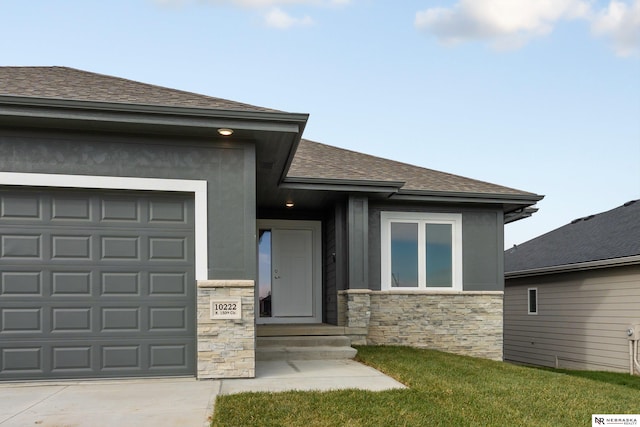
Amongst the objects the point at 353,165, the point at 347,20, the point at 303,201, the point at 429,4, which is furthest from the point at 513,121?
the point at 303,201

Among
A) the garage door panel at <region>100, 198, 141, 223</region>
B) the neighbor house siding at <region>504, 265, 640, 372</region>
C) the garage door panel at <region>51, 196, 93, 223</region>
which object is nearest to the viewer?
the garage door panel at <region>51, 196, 93, 223</region>

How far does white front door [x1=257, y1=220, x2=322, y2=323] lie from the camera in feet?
37.6

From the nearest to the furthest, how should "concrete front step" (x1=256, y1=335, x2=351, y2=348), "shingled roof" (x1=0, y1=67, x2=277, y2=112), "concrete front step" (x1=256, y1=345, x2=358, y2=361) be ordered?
"shingled roof" (x1=0, y1=67, x2=277, y2=112)
"concrete front step" (x1=256, y1=345, x2=358, y2=361)
"concrete front step" (x1=256, y1=335, x2=351, y2=348)

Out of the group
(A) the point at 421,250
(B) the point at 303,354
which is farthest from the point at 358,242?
(B) the point at 303,354

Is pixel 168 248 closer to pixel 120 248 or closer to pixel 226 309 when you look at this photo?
pixel 120 248

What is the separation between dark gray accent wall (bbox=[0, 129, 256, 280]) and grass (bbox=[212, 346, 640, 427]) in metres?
1.97

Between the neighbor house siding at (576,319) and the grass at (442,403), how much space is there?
16.7 feet

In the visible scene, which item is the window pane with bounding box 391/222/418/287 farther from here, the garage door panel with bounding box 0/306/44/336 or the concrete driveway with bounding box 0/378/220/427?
the garage door panel with bounding box 0/306/44/336

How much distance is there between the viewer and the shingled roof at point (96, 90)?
20.6 ft

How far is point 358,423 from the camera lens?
4.52 metres

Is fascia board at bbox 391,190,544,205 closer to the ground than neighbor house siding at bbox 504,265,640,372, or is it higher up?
Answer: higher up

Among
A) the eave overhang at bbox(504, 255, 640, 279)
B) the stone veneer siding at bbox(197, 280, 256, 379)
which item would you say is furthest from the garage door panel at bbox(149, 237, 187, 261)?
the eave overhang at bbox(504, 255, 640, 279)

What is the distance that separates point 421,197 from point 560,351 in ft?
21.1

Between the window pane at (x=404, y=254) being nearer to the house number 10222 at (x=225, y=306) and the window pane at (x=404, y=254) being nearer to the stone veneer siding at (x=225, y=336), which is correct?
the stone veneer siding at (x=225, y=336)
